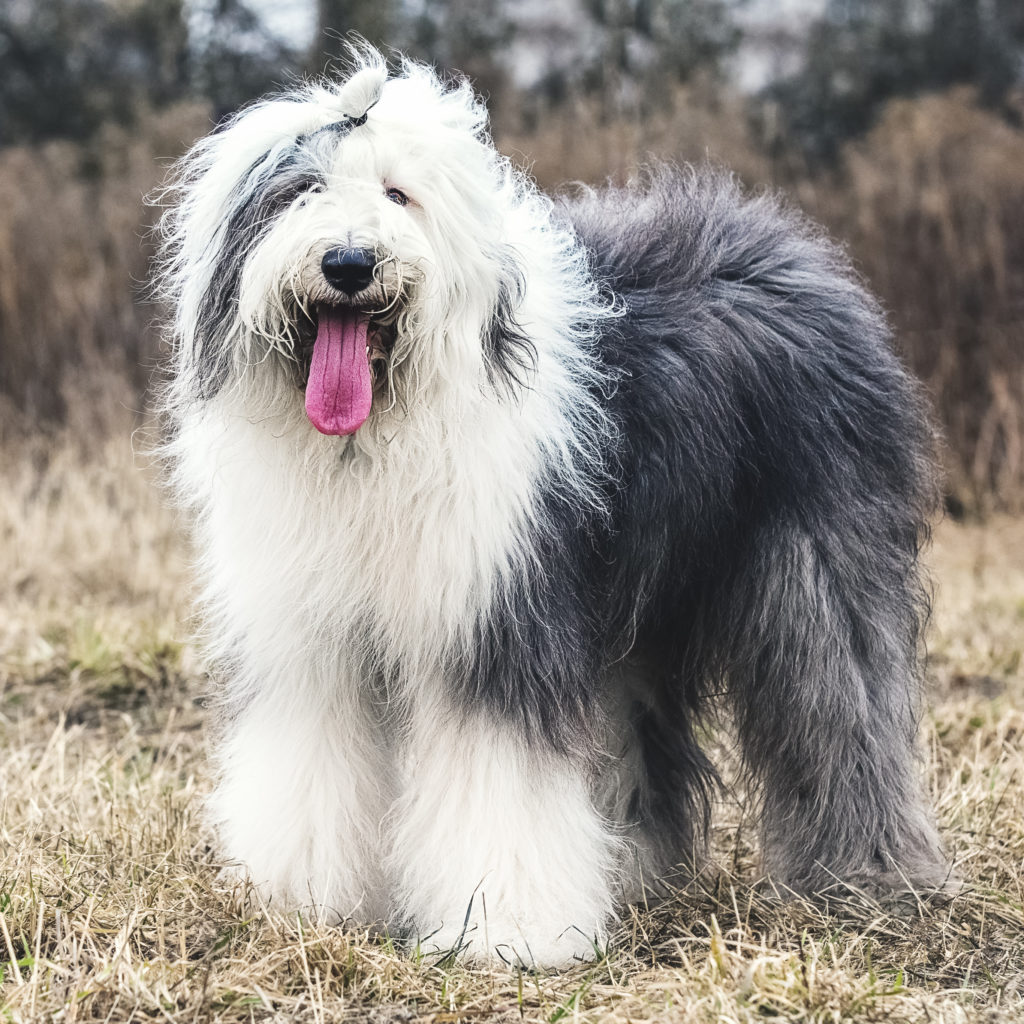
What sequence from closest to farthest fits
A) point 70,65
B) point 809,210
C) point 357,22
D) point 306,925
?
point 306,925 → point 809,210 → point 357,22 → point 70,65

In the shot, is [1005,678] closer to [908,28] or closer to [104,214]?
[104,214]

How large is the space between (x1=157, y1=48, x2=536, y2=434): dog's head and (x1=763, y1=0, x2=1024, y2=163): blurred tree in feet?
40.9

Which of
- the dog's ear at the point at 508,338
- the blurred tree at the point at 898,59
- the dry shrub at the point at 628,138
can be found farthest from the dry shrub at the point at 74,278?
the blurred tree at the point at 898,59

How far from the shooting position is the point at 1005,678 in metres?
5.39

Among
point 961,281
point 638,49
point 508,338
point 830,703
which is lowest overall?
point 830,703

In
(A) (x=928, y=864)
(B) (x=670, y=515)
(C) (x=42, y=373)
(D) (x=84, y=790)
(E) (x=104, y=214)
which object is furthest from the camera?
(E) (x=104, y=214)

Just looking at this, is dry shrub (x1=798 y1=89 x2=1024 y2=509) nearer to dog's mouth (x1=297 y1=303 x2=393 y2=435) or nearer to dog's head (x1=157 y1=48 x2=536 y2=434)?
dog's head (x1=157 y1=48 x2=536 y2=434)

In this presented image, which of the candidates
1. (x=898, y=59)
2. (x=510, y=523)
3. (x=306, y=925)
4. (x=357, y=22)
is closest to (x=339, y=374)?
(x=510, y=523)

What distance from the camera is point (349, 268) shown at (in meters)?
2.59

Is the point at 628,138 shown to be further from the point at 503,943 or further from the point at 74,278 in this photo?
the point at 503,943

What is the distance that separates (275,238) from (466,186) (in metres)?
0.42

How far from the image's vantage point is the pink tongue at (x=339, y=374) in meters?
2.69

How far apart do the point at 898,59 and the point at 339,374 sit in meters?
14.4

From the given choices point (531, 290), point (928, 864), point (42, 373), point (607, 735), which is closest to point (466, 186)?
point (531, 290)
